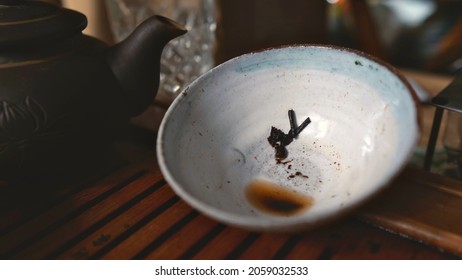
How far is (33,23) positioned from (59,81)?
0.37 ft

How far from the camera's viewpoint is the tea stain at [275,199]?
761 mm

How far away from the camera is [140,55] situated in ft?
2.96

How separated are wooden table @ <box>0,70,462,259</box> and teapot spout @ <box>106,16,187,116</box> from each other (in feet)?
0.66

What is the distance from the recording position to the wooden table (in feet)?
2.41

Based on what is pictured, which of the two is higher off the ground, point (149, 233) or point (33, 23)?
point (33, 23)

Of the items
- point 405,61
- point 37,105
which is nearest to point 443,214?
point 37,105

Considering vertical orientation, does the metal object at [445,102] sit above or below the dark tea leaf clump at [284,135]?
above

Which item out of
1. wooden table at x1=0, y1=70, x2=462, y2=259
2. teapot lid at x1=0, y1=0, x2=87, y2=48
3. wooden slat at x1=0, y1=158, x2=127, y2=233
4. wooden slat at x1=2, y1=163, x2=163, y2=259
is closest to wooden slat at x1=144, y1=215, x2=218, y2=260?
wooden table at x1=0, y1=70, x2=462, y2=259

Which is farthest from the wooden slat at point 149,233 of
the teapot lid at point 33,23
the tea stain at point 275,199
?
the teapot lid at point 33,23

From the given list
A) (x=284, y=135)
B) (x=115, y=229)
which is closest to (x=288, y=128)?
(x=284, y=135)

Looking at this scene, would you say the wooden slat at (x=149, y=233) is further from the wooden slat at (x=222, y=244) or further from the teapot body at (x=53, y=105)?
the teapot body at (x=53, y=105)

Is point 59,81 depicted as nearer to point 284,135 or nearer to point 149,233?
point 149,233

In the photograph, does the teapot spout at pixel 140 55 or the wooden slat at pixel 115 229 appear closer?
the wooden slat at pixel 115 229
